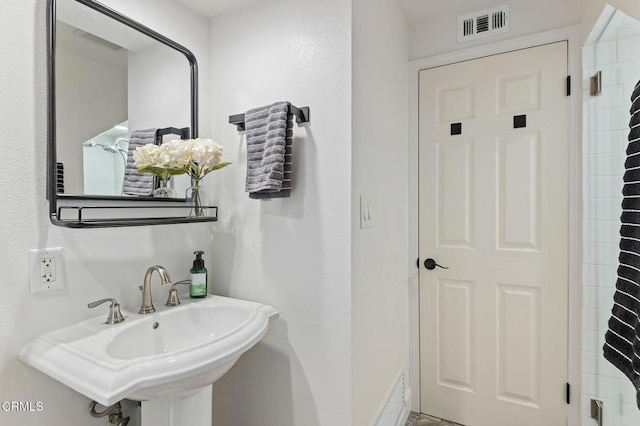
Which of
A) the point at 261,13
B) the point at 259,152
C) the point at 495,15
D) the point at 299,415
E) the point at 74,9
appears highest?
the point at 495,15

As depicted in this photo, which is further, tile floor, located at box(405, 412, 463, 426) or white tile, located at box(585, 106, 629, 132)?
tile floor, located at box(405, 412, 463, 426)

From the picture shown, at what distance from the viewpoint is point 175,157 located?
1.34m

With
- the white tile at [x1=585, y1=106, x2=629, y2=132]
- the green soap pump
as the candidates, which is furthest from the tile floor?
the white tile at [x1=585, y1=106, x2=629, y2=132]

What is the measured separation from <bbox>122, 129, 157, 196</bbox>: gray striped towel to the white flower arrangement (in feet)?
0.10

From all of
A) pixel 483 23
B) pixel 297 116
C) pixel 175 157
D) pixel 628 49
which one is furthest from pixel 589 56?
pixel 175 157

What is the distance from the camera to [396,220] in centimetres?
191

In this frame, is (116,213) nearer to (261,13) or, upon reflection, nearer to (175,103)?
(175,103)

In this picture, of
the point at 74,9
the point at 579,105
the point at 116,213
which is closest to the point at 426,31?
the point at 579,105

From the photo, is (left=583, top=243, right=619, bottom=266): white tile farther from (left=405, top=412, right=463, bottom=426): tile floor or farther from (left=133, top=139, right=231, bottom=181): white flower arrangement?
(left=133, top=139, right=231, bottom=181): white flower arrangement

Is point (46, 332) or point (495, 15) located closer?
point (46, 332)

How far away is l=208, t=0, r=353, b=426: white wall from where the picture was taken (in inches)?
52.2

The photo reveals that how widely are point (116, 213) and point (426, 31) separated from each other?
1998 millimetres

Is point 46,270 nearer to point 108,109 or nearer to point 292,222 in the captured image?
point 108,109

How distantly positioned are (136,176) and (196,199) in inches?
9.9
